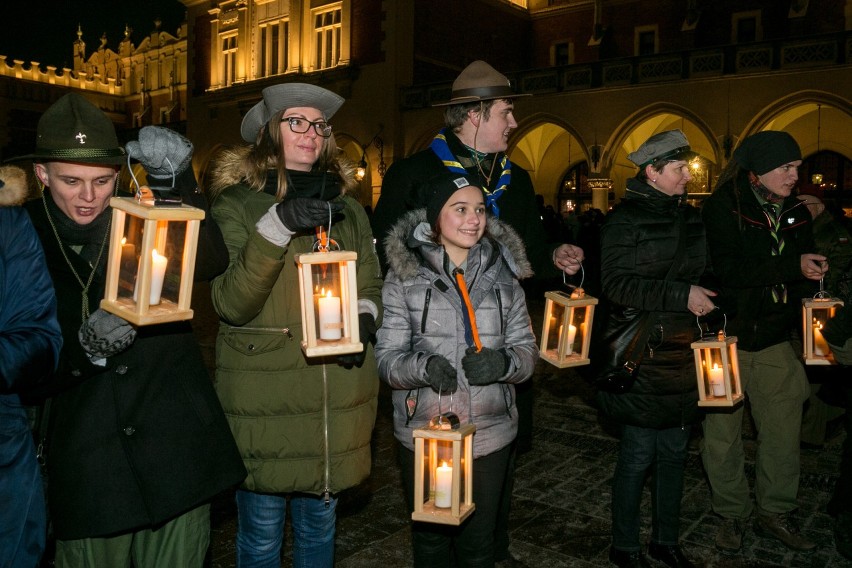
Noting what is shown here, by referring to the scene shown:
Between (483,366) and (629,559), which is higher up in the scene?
(483,366)

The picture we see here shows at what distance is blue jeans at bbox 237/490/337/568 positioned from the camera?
2.69 meters

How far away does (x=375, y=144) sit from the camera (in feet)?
73.0

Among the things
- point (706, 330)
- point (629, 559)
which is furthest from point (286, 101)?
point (629, 559)

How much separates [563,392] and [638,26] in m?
20.8

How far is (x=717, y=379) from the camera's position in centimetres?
349

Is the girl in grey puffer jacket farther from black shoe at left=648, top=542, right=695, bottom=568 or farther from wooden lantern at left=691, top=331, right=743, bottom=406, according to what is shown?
black shoe at left=648, top=542, right=695, bottom=568

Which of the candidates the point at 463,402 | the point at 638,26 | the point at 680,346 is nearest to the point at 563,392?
the point at 680,346

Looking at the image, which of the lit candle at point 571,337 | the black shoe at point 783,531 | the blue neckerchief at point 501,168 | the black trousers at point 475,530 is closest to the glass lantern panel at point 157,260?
the black trousers at point 475,530

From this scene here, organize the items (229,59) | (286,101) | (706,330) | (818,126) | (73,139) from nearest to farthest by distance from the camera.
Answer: (73,139)
(286,101)
(706,330)
(818,126)
(229,59)

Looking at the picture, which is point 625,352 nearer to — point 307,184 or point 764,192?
point 764,192

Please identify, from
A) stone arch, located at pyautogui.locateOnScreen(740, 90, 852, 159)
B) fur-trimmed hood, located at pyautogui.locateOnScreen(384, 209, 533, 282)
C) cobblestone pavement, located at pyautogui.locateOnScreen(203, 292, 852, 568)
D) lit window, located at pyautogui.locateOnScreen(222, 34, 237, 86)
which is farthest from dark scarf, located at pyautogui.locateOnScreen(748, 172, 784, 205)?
lit window, located at pyautogui.locateOnScreen(222, 34, 237, 86)

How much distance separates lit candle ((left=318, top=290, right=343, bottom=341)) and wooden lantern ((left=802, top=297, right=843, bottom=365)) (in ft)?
8.56

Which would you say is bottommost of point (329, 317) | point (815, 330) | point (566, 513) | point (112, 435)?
point (566, 513)

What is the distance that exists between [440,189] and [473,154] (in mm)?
797
